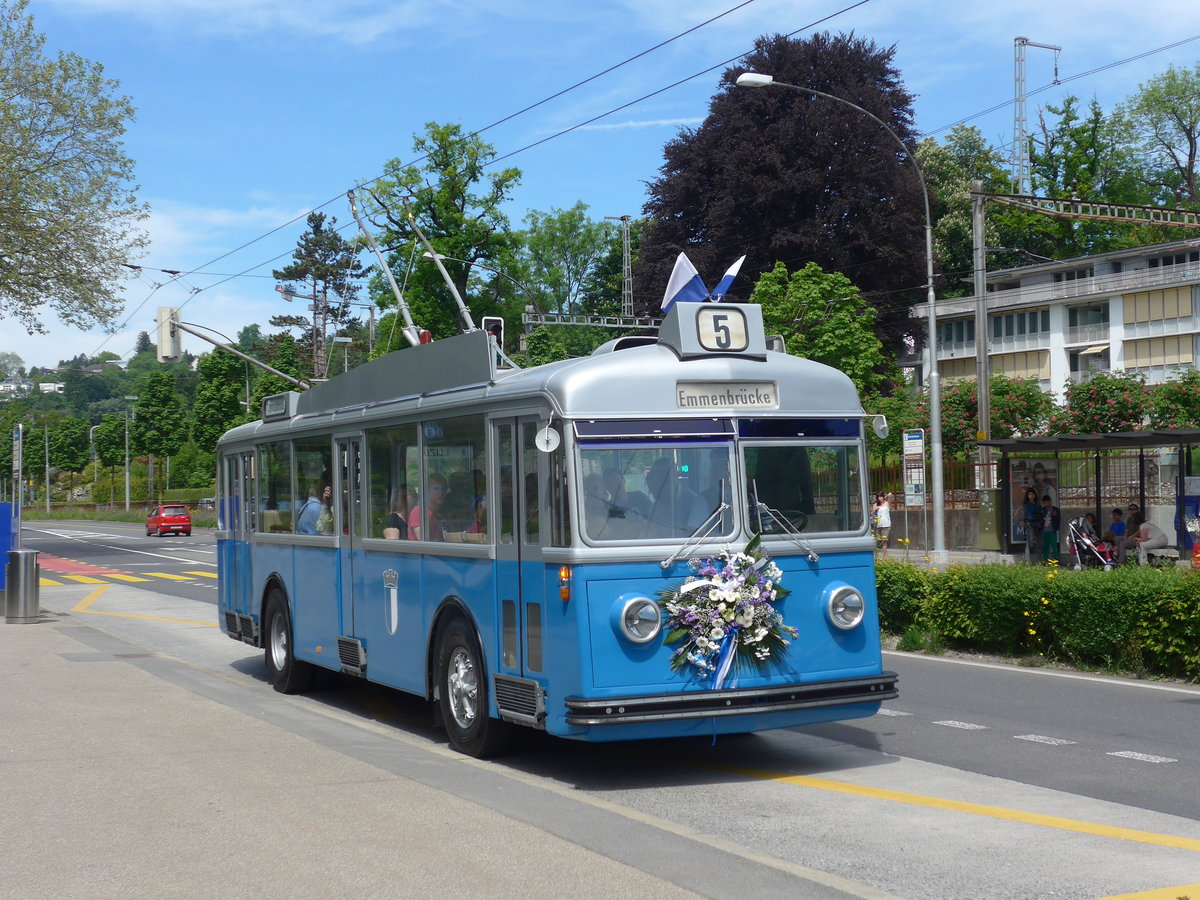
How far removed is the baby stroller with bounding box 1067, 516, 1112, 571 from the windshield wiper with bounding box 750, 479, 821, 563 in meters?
16.2

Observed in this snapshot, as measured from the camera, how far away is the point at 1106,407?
145 ft

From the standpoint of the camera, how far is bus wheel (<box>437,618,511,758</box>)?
927 centimetres

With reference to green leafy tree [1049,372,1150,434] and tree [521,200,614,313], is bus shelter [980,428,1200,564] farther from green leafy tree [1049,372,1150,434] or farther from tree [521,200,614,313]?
tree [521,200,614,313]

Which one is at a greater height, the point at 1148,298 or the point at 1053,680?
the point at 1148,298

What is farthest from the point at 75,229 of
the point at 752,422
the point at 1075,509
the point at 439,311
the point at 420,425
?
the point at 752,422

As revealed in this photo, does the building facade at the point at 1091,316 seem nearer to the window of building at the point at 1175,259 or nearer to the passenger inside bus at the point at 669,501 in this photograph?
the window of building at the point at 1175,259

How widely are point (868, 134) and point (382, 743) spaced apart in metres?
39.2

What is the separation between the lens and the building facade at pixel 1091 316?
214 ft

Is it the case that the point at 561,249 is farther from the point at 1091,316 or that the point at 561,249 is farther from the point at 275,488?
the point at 275,488

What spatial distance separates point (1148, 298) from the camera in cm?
6688

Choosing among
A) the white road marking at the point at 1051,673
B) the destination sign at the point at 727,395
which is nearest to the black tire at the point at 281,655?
the destination sign at the point at 727,395

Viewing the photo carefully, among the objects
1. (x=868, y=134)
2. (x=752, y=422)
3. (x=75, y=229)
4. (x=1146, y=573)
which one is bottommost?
(x=1146, y=573)

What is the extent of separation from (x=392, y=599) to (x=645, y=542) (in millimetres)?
3149

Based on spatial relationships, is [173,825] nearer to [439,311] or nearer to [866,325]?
[866,325]
